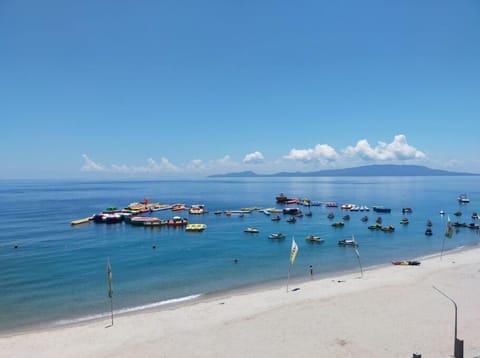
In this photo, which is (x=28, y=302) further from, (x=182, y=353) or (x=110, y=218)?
(x=110, y=218)

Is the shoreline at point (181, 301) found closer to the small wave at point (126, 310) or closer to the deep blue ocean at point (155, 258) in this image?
the small wave at point (126, 310)

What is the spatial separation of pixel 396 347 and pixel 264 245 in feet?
119

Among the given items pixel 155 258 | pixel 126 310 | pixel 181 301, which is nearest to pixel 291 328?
pixel 181 301

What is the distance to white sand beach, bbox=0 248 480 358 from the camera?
57.5ft

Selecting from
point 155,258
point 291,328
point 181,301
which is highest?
point 291,328

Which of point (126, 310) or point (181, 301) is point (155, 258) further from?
point (126, 310)

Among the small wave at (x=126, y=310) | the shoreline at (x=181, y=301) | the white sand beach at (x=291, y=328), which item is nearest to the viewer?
the white sand beach at (x=291, y=328)

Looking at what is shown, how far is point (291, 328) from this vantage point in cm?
2017

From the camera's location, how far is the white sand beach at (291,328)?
1753cm

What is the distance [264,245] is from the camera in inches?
2096

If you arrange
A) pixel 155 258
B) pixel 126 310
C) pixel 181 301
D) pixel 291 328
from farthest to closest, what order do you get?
pixel 155 258
pixel 181 301
pixel 126 310
pixel 291 328

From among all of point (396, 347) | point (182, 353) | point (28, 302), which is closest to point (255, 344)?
point (182, 353)

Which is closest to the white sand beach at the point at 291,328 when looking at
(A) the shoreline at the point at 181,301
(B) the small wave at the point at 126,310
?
(A) the shoreline at the point at 181,301

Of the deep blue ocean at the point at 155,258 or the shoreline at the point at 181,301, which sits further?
the deep blue ocean at the point at 155,258
